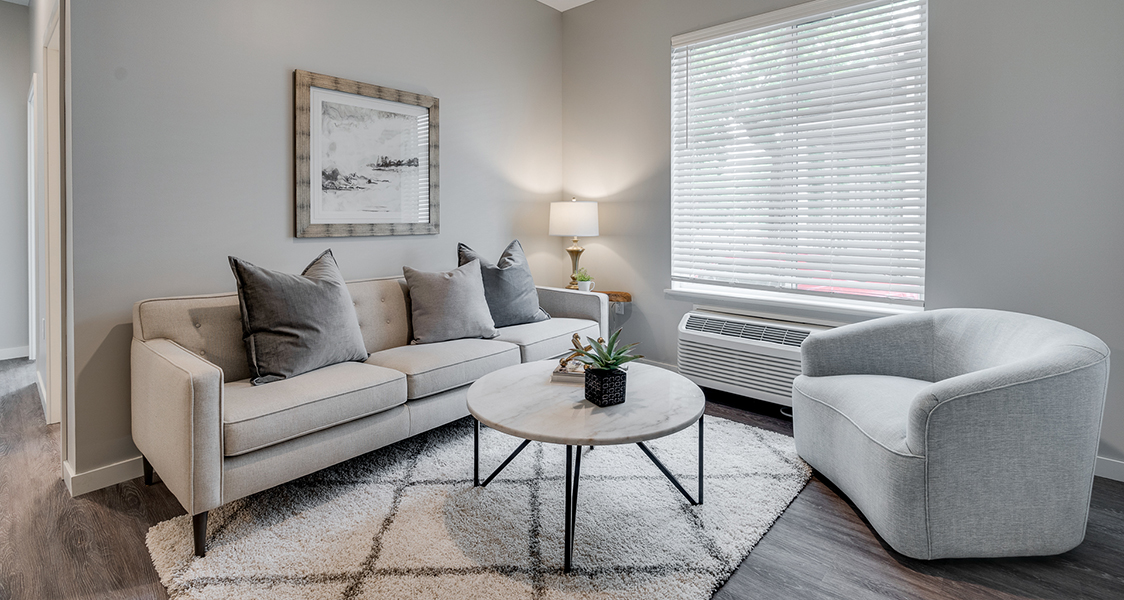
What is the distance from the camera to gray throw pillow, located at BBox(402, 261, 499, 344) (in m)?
3.04

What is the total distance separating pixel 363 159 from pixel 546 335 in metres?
1.40

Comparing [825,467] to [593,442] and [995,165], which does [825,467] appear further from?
[995,165]

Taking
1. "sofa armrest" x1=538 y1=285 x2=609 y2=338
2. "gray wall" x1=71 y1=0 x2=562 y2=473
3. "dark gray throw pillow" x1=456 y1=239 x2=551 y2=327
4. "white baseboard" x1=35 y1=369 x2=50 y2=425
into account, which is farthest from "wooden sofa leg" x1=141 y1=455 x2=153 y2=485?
"sofa armrest" x1=538 y1=285 x2=609 y2=338

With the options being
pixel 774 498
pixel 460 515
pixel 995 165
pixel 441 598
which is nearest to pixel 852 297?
pixel 995 165

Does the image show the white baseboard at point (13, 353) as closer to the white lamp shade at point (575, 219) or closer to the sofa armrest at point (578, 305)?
the sofa armrest at point (578, 305)

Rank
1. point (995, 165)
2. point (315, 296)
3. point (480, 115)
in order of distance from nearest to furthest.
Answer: point (315, 296) < point (995, 165) < point (480, 115)

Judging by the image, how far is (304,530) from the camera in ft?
6.70

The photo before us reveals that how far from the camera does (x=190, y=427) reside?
182 cm

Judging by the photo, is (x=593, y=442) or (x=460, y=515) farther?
(x=460, y=515)

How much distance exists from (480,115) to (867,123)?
2309 mm

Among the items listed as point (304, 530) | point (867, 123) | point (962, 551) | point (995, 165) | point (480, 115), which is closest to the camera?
point (962, 551)

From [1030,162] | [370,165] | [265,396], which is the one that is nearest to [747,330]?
[1030,162]

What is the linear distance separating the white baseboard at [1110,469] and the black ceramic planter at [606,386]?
220 centimetres

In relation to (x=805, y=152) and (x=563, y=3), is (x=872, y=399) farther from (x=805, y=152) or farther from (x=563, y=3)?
(x=563, y=3)
